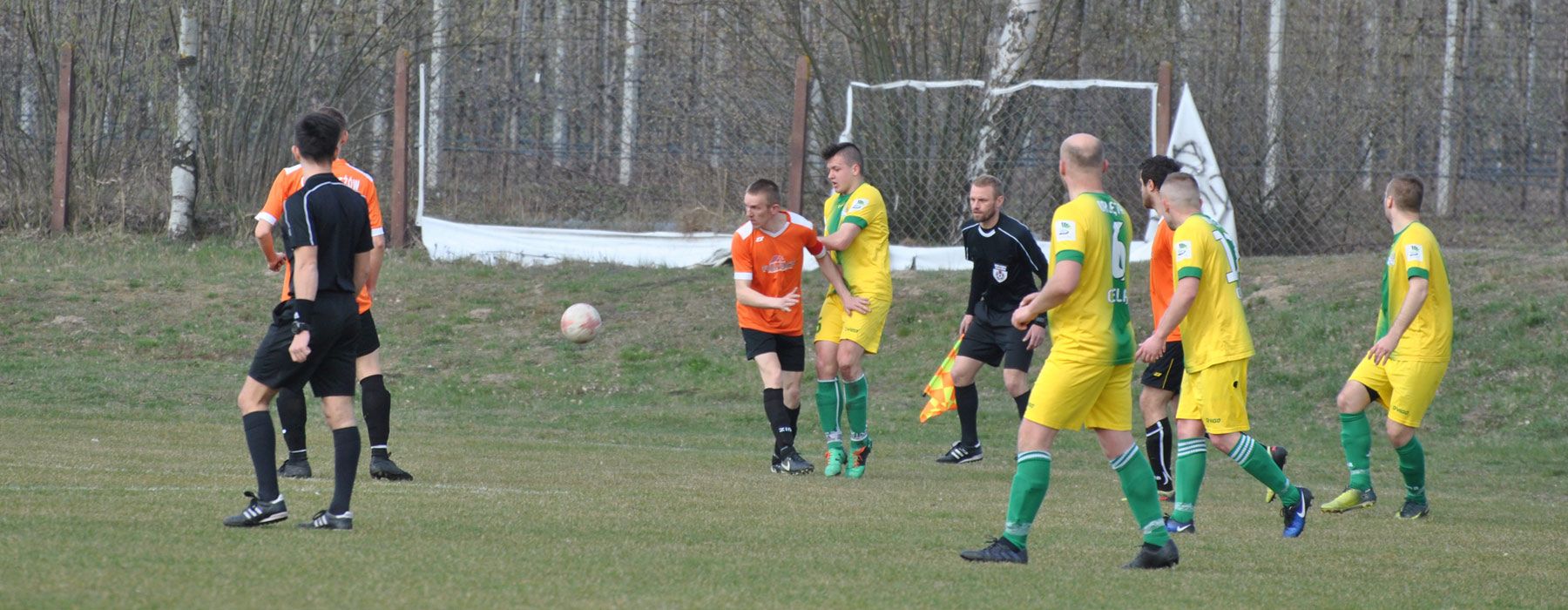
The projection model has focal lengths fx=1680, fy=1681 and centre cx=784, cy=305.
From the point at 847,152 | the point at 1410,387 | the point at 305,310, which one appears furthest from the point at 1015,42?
the point at 305,310

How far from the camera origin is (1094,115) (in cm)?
1753

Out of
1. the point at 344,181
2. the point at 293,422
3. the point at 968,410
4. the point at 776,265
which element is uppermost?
the point at 344,181

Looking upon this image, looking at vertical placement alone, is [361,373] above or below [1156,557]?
above

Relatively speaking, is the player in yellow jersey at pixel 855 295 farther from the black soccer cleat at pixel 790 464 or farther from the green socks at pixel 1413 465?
the green socks at pixel 1413 465

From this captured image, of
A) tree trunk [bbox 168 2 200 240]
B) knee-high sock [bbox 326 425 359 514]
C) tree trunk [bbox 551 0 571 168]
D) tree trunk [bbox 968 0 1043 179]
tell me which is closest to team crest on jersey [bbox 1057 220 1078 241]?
knee-high sock [bbox 326 425 359 514]

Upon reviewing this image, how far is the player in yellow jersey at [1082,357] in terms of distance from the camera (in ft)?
20.7

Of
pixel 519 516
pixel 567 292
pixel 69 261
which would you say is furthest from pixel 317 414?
pixel 69 261

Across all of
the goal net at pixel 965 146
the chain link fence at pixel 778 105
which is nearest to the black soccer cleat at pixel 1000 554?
the chain link fence at pixel 778 105

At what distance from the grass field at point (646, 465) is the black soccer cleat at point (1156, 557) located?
0.11m

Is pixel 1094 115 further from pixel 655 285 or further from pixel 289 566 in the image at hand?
pixel 289 566

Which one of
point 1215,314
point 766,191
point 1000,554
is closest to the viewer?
point 1000,554

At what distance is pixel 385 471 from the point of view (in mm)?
8703

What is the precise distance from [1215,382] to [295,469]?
4.67 meters

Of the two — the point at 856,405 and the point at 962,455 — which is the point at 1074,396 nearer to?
the point at 856,405
